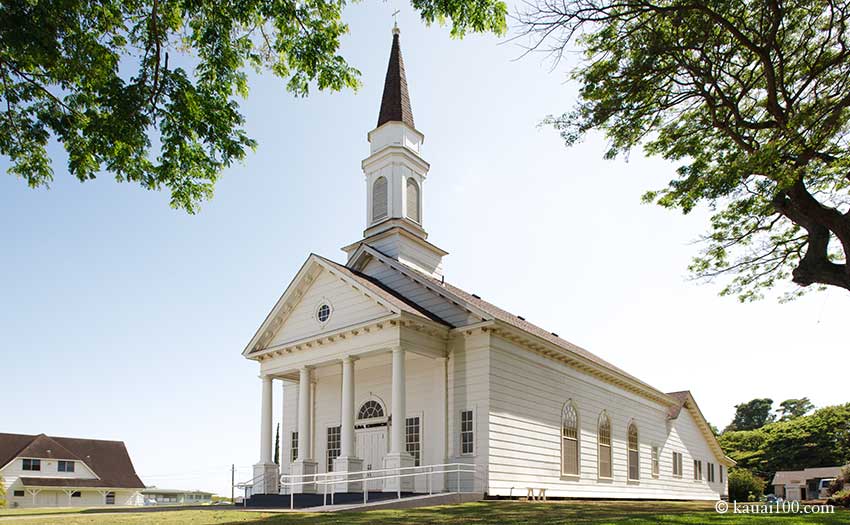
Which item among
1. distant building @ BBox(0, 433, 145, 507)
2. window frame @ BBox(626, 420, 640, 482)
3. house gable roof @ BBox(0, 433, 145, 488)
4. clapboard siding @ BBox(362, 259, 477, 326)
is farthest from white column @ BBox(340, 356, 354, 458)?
house gable roof @ BBox(0, 433, 145, 488)

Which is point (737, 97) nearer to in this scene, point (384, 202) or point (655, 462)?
point (384, 202)

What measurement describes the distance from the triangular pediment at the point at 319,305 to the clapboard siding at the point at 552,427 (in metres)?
4.12

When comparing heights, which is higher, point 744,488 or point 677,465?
point 677,465

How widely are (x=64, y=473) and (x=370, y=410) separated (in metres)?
42.5

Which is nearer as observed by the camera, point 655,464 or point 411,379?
point 411,379

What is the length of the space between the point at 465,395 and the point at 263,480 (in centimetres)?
757

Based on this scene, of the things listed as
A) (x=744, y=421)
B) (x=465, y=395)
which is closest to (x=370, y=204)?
(x=465, y=395)

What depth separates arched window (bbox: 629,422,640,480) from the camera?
29312 mm

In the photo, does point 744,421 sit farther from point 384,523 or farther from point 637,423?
point 384,523

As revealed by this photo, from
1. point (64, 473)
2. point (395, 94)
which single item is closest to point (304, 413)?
point (395, 94)

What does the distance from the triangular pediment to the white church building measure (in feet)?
0.17

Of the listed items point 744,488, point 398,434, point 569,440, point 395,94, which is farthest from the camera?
point 744,488

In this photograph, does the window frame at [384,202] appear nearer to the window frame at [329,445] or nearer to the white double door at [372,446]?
the window frame at [329,445]

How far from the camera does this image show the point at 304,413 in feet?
72.5
